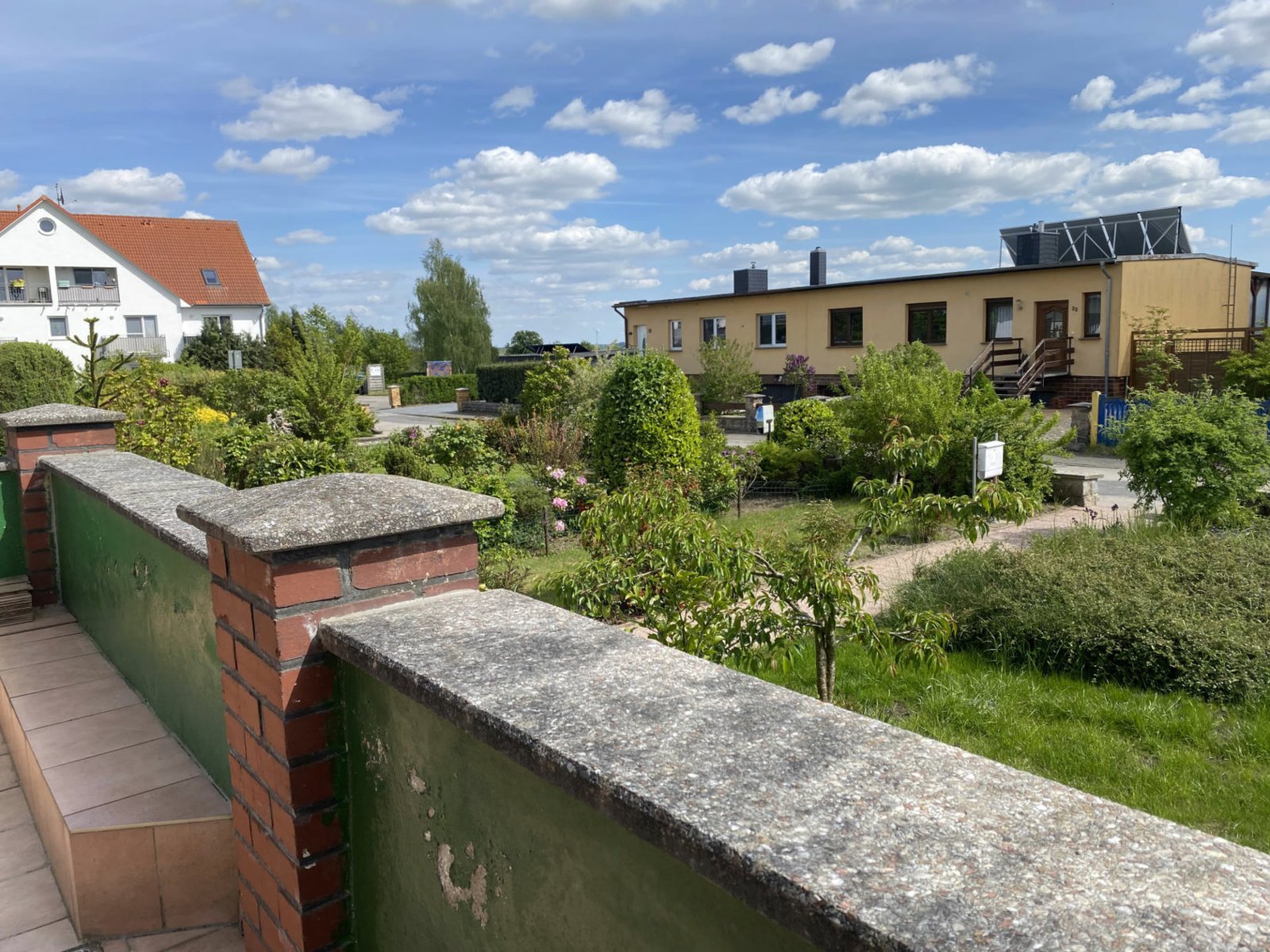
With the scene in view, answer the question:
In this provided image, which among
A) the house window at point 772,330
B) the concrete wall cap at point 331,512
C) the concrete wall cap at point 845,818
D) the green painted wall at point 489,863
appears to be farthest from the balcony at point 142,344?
the concrete wall cap at point 845,818

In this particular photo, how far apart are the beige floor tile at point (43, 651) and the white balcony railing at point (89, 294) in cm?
4712

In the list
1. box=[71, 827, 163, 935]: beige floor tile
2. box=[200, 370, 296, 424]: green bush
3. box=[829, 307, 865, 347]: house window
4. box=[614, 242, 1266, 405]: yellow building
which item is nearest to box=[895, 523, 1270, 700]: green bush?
box=[71, 827, 163, 935]: beige floor tile

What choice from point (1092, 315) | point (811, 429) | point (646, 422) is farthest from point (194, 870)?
point (1092, 315)

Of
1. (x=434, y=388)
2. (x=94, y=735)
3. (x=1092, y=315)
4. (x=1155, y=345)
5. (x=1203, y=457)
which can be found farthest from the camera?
(x=434, y=388)

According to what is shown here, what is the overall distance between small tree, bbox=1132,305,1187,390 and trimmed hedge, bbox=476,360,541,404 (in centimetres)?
2136

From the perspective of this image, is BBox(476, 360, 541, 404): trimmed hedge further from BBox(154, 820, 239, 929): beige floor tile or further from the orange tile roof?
BBox(154, 820, 239, 929): beige floor tile

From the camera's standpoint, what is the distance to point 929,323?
2825cm

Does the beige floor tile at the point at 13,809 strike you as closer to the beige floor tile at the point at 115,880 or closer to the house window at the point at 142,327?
the beige floor tile at the point at 115,880

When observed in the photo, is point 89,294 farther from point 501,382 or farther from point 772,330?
point 772,330

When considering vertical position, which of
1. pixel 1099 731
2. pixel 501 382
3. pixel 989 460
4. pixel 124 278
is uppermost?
pixel 124 278

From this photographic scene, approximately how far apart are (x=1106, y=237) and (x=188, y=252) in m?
43.4

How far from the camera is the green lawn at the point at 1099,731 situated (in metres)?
4.44

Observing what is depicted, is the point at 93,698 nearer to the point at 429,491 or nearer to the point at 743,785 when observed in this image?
the point at 429,491

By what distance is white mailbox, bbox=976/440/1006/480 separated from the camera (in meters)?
10.5
